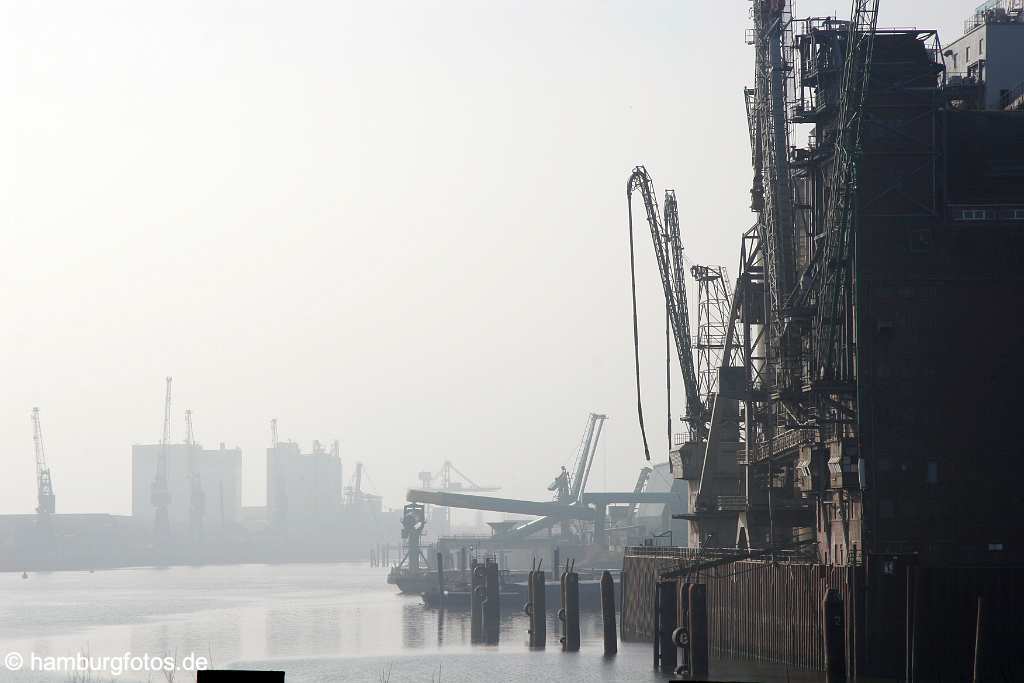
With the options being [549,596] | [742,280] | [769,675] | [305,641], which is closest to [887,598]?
[769,675]

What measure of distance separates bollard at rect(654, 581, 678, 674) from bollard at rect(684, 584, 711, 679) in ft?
12.0

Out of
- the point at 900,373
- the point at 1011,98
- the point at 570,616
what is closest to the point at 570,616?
the point at 570,616

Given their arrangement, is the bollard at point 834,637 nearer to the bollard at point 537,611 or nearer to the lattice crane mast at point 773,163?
the lattice crane mast at point 773,163

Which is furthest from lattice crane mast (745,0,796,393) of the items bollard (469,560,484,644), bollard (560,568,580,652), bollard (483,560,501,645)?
bollard (469,560,484,644)

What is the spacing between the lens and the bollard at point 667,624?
7025 centimetres

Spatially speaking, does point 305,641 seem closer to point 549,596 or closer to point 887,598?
point 549,596

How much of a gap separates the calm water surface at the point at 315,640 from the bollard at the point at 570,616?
35.1 inches

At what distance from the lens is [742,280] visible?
8906 centimetres

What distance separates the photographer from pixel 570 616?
294 feet

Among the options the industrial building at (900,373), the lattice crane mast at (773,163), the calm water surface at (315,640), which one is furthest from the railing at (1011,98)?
the calm water surface at (315,640)

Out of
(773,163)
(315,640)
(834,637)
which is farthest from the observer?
(315,640)

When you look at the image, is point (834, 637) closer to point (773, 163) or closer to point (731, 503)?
point (773, 163)

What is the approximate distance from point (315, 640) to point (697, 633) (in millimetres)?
47175

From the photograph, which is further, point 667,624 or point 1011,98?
point 1011,98
